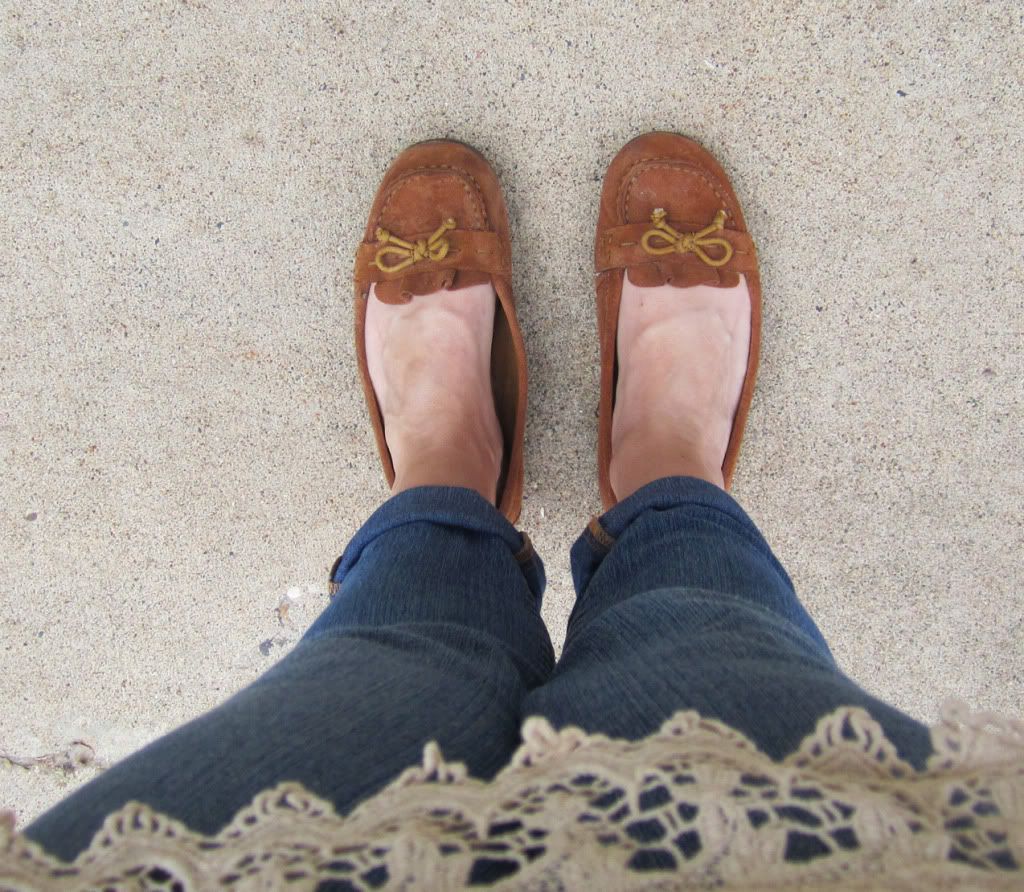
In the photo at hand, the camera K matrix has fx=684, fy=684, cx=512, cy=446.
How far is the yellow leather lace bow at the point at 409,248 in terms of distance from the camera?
106 centimetres

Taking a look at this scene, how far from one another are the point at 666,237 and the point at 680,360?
19cm

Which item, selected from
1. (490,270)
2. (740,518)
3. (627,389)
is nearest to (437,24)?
(490,270)

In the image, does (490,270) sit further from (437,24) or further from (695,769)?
(695,769)

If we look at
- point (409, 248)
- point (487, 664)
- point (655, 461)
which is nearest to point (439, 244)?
point (409, 248)

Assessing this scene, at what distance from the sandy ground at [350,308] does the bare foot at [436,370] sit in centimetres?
7

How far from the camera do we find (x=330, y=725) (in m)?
0.51

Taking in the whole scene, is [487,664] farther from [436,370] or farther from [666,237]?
[666,237]

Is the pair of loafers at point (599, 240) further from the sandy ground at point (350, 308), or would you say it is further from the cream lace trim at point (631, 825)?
the cream lace trim at point (631, 825)

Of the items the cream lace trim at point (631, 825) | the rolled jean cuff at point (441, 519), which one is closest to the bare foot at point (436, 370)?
the rolled jean cuff at point (441, 519)

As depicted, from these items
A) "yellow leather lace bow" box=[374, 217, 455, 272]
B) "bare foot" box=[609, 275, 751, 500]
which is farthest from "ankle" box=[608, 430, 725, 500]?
"yellow leather lace bow" box=[374, 217, 455, 272]

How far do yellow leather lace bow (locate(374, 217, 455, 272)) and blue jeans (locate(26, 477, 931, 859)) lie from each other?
41 centimetres

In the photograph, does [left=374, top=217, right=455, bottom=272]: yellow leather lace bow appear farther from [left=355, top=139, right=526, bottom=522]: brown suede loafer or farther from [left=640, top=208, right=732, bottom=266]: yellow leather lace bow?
[left=640, top=208, right=732, bottom=266]: yellow leather lace bow

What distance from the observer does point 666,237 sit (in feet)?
3.49

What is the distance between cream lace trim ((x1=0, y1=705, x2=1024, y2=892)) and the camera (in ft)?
1.20
